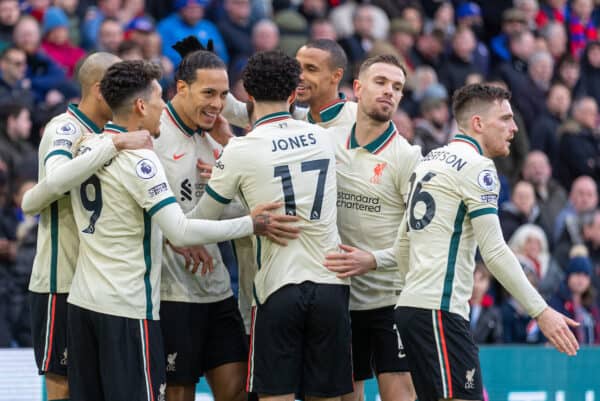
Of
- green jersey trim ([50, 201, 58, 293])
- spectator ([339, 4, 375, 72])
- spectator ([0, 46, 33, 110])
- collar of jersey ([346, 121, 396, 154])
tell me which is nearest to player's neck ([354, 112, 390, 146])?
collar of jersey ([346, 121, 396, 154])

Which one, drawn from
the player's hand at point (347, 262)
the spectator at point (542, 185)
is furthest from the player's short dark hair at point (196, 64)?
the spectator at point (542, 185)

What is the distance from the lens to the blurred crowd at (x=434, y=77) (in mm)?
11258

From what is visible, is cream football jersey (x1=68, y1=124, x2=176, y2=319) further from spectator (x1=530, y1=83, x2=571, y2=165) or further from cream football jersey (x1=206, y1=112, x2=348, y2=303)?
spectator (x1=530, y1=83, x2=571, y2=165)

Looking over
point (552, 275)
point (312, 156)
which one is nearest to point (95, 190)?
point (312, 156)

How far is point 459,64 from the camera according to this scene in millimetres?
15062

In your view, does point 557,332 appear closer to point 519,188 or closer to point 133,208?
point 133,208

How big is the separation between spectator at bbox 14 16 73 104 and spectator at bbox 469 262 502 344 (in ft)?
15.2

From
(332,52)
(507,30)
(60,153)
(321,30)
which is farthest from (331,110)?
(507,30)

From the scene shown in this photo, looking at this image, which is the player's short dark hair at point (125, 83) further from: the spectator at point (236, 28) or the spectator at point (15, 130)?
the spectator at point (236, 28)

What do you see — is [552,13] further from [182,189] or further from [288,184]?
[288,184]

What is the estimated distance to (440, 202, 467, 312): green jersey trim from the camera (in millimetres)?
6527

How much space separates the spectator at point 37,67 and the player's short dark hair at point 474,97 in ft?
20.2

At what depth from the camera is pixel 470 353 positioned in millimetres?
6551

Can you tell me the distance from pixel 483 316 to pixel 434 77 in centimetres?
435
